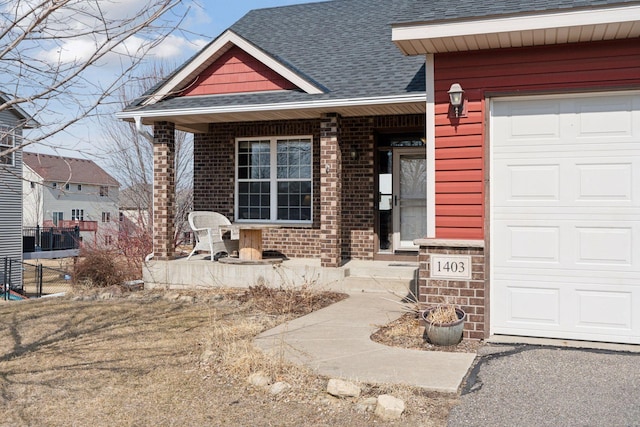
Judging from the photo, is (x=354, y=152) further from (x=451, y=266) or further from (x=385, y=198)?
(x=451, y=266)

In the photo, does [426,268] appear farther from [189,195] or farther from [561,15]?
[189,195]

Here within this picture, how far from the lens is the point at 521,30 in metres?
5.75

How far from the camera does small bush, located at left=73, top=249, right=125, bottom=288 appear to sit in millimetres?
11367

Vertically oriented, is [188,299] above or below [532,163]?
below

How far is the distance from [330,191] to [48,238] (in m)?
29.6

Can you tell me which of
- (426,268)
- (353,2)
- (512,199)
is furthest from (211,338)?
(353,2)

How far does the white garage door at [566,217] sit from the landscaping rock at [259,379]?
284cm

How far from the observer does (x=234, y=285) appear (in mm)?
10164

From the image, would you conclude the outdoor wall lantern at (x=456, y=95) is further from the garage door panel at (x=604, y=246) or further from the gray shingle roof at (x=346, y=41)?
the garage door panel at (x=604, y=246)

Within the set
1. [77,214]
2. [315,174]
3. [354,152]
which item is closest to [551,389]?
[354,152]

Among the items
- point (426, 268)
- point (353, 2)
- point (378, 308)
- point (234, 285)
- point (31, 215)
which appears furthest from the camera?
point (31, 215)

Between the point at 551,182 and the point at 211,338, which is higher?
the point at 551,182

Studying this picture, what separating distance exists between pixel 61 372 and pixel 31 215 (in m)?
45.6

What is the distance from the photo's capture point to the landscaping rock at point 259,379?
468cm
